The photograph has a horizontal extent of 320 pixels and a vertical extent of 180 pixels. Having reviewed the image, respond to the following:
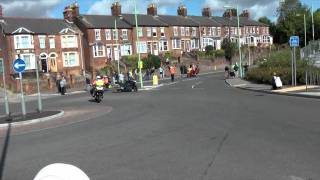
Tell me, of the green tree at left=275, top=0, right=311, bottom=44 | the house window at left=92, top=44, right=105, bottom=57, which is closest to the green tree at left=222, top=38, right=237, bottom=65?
the house window at left=92, top=44, right=105, bottom=57

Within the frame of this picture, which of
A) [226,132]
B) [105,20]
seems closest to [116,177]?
[226,132]

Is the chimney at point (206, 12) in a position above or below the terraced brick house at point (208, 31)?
above

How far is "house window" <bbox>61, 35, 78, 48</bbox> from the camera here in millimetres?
70794

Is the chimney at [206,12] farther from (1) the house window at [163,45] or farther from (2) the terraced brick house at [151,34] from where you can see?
(1) the house window at [163,45]

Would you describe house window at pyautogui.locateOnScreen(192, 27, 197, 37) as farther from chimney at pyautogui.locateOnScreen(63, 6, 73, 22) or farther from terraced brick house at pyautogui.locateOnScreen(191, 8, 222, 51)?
chimney at pyautogui.locateOnScreen(63, 6, 73, 22)

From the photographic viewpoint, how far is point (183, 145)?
1163cm

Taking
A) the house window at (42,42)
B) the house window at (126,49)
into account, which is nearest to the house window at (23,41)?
the house window at (42,42)

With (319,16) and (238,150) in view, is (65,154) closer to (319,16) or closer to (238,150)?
(238,150)

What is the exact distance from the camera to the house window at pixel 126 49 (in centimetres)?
7906

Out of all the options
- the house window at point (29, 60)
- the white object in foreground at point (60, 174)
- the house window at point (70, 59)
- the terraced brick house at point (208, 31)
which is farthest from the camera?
the terraced brick house at point (208, 31)

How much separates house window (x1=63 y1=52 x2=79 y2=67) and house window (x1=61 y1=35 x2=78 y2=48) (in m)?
1.15

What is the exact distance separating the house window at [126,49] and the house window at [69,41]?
906 centimetres

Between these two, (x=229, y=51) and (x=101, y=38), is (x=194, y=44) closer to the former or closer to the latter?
(x=229, y=51)

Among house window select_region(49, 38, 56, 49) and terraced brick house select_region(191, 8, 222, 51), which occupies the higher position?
terraced brick house select_region(191, 8, 222, 51)
